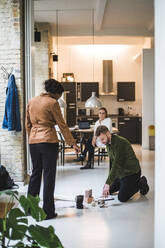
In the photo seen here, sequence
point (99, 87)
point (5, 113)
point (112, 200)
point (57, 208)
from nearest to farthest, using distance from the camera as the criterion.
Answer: point (57, 208) → point (112, 200) → point (5, 113) → point (99, 87)

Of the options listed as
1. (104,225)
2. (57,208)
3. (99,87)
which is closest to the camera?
(104,225)

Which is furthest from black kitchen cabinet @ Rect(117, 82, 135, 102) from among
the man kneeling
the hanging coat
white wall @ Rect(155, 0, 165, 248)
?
white wall @ Rect(155, 0, 165, 248)

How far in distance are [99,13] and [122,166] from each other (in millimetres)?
5175

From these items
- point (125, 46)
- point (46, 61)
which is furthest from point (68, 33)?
point (125, 46)

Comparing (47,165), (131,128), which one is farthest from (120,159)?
(131,128)

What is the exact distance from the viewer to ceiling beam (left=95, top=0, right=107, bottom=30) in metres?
8.06

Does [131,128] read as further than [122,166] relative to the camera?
Yes

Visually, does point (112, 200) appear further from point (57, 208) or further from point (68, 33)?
point (68, 33)

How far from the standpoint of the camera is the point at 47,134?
4238 millimetres

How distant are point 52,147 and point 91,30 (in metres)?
7.75

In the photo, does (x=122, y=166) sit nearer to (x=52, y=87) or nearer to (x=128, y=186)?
(x=128, y=186)

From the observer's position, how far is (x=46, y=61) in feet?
33.2

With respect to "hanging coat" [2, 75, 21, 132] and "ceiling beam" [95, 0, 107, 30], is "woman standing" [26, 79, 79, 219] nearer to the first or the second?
"hanging coat" [2, 75, 21, 132]

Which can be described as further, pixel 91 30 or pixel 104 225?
pixel 91 30
